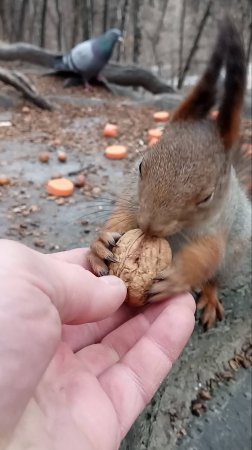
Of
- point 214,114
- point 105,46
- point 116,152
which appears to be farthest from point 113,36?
point 214,114

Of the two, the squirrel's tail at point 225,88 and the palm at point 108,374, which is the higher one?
the squirrel's tail at point 225,88

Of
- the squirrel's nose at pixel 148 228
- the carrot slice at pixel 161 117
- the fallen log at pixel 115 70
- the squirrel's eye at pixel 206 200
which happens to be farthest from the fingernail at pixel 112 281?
the fallen log at pixel 115 70

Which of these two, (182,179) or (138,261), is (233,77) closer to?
(182,179)

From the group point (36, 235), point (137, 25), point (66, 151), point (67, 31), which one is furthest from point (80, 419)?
point (67, 31)

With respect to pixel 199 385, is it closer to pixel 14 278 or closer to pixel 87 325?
pixel 87 325

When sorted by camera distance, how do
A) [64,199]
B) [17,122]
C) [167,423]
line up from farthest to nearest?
1. [17,122]
2. [64,199]
3. [167,423]

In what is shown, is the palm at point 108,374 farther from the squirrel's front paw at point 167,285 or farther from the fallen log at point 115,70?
the fallen log at point 115,70

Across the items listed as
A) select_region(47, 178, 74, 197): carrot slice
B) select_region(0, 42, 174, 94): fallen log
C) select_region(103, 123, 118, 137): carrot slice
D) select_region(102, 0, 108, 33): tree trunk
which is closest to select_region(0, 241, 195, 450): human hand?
select_region(47, 178, 74, 197): carrot slice

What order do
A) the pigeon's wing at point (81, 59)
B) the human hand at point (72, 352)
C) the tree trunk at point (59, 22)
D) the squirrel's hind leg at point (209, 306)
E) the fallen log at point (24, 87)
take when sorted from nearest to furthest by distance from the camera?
the human hand at point (72, 352), the squirrel's hind leg at point (209, 306), the fallen log at point (24, 87), the pigeon's wing at point (81, 59), the tree trunk at point (59, 22)
